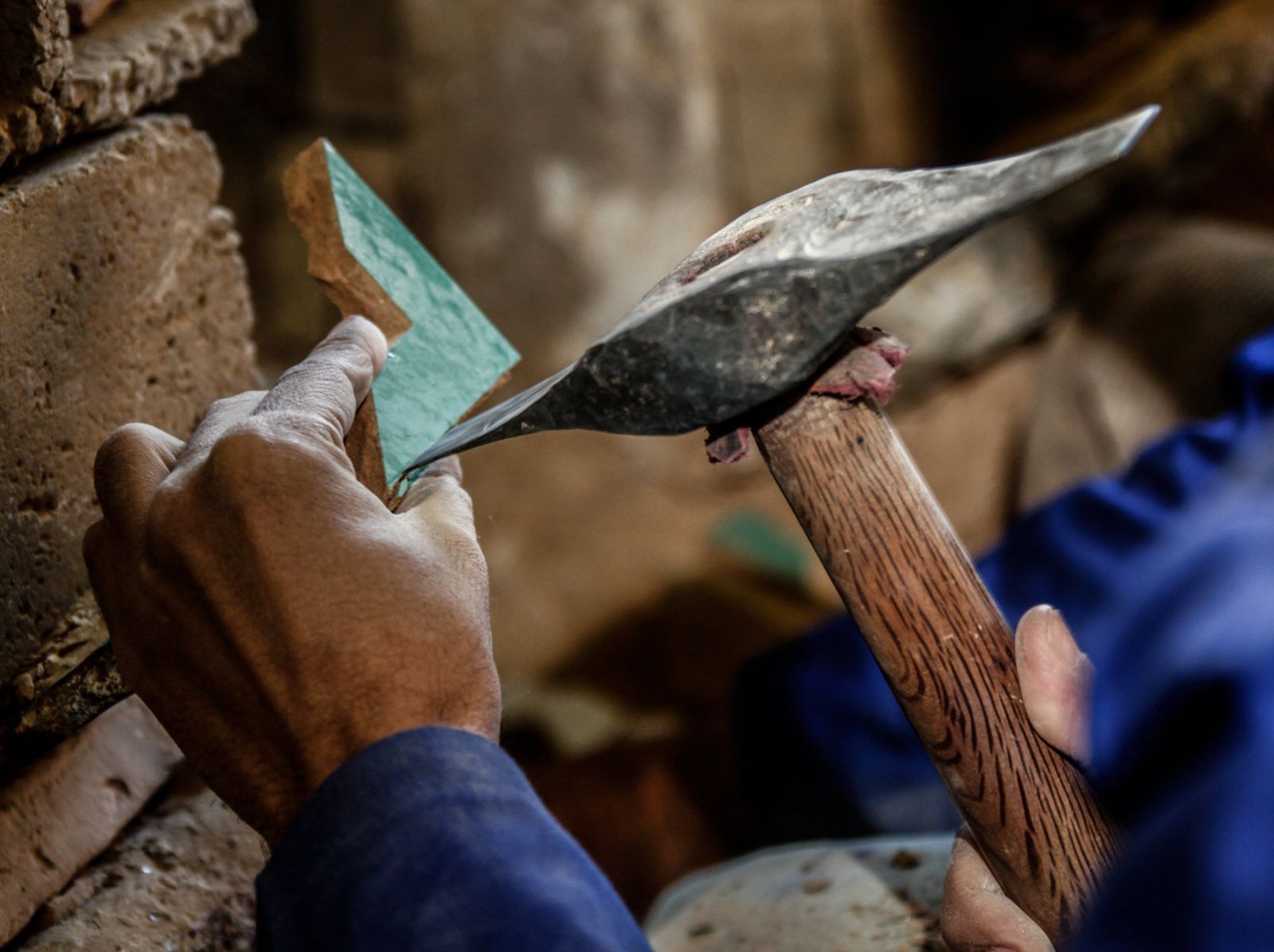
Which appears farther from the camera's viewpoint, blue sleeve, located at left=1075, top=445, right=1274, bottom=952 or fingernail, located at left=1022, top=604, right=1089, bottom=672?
fingernail, located at left=1022, top=604, right=1089, bottom=672

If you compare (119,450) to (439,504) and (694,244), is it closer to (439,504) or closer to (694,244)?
(439,504)

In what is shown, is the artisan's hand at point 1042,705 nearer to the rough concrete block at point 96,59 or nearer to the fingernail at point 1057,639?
the fingernail at point 1057,639

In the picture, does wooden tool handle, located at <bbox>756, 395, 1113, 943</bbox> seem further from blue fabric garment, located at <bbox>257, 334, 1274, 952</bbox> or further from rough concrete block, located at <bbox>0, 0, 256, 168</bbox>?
rough concrete block, located at <bbox>0, 0, 256, 168</bbox>

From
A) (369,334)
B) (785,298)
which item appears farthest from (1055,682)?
(369,334)

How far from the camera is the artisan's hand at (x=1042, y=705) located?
73 cm

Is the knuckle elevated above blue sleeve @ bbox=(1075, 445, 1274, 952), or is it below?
above

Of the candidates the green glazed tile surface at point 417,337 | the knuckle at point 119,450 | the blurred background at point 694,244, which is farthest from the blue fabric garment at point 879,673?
the knuckle at point 119,450

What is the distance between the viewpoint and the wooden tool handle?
74 centimetres

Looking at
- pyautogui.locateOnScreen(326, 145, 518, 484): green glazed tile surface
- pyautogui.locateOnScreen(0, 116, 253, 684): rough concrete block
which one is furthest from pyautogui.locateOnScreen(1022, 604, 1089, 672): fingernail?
pyautogui.locateOnScreen(0, 116, 253, 684): rough concrete block

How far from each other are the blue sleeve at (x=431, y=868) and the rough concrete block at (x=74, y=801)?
332 mm

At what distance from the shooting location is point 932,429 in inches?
131

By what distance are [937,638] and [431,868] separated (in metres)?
0.37

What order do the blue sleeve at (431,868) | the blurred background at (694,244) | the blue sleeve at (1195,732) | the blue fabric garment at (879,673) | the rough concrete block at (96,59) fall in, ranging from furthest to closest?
the blurred background at (694,244)
the blue fabric garment at (879,673)
the rough concrete block at (96,59)
the blue sleeve at (431,868)
the blue sleeve at (1195,732)

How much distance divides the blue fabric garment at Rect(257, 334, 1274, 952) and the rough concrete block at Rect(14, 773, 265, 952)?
32cm
